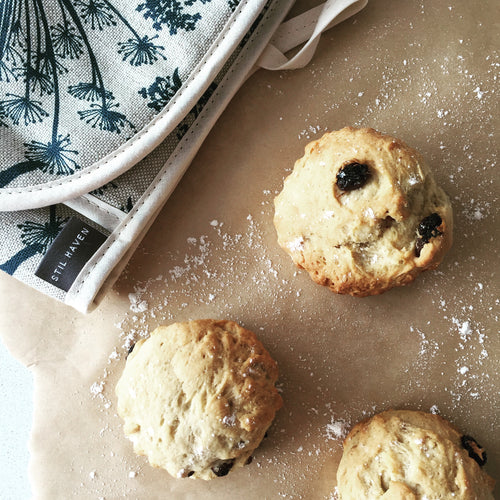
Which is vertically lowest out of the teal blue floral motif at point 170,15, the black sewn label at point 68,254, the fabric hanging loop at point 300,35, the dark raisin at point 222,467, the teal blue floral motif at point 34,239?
the dark raisin at point 222,467

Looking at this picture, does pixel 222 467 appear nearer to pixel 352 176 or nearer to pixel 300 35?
pixel 352 176

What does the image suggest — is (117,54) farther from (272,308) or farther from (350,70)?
(272,308)

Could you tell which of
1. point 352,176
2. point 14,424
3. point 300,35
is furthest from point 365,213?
point 14,424

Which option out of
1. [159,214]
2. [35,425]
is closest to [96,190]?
[159,214]

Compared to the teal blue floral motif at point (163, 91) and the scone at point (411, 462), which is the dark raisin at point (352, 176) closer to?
the teal blue floral motif at point (163, 91)

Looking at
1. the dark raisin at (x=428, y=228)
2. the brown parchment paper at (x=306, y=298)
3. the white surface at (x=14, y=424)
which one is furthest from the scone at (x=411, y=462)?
the white surface at (x=14, y=424)

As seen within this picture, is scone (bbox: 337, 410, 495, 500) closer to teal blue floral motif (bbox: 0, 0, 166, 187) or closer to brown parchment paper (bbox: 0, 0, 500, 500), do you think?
brown parchment paper (bbox: 0, 0, 500, 500)
